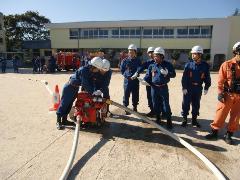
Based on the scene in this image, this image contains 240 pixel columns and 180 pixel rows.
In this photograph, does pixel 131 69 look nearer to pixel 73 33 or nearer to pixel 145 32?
pixel 145 32

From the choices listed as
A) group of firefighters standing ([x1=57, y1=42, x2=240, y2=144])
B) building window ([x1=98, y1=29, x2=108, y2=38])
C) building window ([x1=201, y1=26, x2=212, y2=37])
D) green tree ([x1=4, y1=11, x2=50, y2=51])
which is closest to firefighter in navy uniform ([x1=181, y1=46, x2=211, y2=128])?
group of firefighters standing ([x1=57, y1=42, x2=240, y2=144])

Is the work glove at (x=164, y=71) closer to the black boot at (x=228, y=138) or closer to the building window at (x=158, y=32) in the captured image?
the black boot at (x=228, y=138)

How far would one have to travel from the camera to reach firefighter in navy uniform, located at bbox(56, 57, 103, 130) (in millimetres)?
5469

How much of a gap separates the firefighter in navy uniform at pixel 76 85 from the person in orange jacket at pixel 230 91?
96.6 inches

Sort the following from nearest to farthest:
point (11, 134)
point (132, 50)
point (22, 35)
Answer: point (11, 134)
point (132, 50)
point (22, 35)

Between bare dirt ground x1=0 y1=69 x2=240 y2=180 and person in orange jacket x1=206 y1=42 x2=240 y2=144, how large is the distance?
0.43 metres

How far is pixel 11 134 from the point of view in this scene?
5.41 m

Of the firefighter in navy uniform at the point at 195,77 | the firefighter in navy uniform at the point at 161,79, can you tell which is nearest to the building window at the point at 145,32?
the firefighter in navy uniform at the point at 195,77

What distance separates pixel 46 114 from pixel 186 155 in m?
4.16

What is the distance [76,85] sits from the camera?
5.73 meters

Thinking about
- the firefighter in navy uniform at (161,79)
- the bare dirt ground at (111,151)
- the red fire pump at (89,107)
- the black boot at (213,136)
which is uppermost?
the firefighter in navy uniform at (161,79)

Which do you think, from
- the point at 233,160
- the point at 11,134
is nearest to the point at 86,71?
the point at 11,134

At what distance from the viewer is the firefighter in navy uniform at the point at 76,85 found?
547 centimetres

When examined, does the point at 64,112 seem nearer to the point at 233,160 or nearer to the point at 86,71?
the point at 86,71
